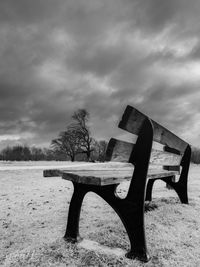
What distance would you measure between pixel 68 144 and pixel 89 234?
40135 mm

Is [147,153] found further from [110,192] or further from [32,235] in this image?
[32,235]

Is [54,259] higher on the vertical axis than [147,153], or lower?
lower

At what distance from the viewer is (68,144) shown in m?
42.3

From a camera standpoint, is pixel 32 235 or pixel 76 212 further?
pixel 32 235

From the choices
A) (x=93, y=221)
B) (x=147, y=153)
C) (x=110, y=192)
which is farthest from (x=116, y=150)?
(x=93, y=221)

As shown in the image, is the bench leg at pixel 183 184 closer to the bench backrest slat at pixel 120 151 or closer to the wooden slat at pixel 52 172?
the bench backrest slat at pixel 120 151

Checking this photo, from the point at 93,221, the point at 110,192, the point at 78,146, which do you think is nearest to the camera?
the point at 110,192

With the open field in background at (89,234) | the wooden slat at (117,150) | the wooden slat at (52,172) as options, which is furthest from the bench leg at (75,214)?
the wooden slat at (117,150)

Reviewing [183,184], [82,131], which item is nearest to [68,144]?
[82,131]

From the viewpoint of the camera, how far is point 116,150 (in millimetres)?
1974

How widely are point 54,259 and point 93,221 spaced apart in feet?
4.40

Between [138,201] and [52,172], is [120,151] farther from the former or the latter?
[52,172]

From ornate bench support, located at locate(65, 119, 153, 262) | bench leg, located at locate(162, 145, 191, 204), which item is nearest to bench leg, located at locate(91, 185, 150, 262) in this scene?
ornate bench support, located at locate(65, 119, 153, 262)

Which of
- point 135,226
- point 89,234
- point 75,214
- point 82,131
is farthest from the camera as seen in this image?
point 82,131
